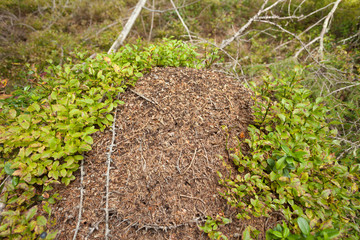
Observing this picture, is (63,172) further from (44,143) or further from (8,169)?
(8,169)

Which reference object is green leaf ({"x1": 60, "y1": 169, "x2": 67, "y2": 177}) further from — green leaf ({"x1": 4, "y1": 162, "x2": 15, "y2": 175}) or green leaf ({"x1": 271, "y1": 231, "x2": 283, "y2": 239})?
green leaf ({"x1": 271, "y1": 231, "x2": 283, "y2": 239})

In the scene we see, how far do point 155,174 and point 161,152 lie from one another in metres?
0.21

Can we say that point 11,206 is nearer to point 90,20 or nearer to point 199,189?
point 199,189

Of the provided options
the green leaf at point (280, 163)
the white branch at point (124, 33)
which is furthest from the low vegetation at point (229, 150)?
the white branch at point (124, 33)

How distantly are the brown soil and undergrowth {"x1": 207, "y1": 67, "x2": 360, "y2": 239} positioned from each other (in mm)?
161

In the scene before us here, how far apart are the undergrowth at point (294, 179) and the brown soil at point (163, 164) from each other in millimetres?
161

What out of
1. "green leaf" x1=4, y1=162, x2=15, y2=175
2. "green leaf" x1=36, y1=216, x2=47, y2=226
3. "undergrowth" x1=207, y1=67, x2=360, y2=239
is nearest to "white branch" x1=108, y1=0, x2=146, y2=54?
"green leaf" x1=4, y1=162, x2=15, y2=175

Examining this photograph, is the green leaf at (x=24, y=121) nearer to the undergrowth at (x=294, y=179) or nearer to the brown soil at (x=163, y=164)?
the brown soil at (x=163, y=164)

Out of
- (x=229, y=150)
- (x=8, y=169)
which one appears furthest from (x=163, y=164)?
(x=8, y=169)

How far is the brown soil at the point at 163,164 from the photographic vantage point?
1454mm

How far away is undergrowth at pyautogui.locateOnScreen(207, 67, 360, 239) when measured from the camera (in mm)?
1417

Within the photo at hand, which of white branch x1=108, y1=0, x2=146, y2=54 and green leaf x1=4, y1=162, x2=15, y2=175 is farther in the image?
white branch x1=108, y1=0, x2=146, y2=54

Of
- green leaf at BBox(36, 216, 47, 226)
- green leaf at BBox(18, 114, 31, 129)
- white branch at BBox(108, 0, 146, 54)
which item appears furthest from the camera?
white branch at BBox(108, 0, 146, 54)

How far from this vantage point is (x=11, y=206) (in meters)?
1.40
